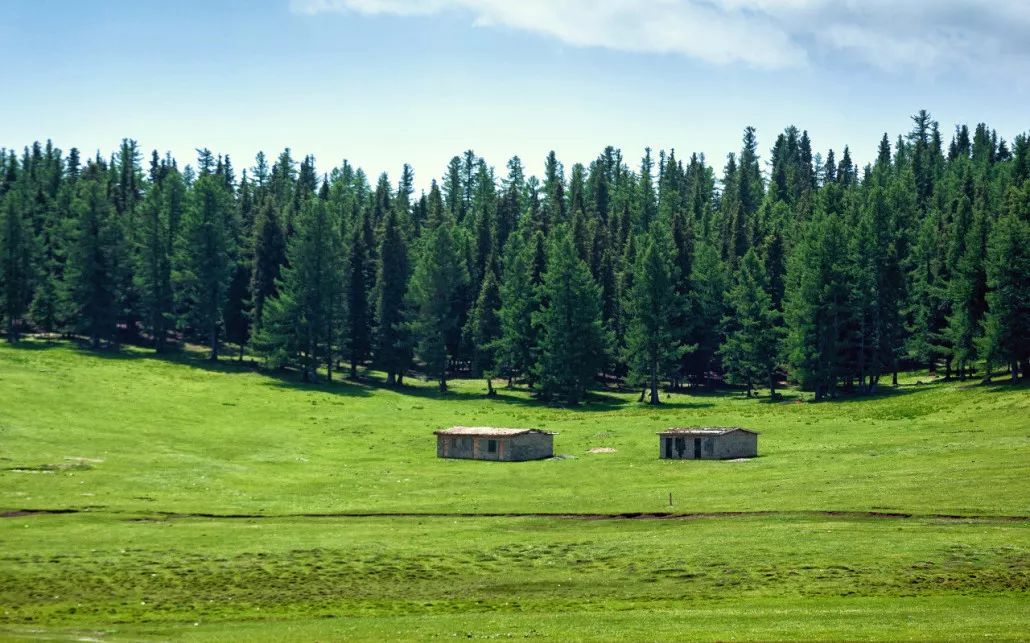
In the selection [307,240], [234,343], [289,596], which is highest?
[307,240]

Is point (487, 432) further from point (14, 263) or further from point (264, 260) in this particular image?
point (14, 263)

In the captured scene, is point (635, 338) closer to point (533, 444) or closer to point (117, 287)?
point (533, 444)

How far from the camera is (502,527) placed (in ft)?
192

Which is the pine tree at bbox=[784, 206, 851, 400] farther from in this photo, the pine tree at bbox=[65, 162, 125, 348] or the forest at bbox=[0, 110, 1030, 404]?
the pine tree at bbox=[65, 162, 125, 348]

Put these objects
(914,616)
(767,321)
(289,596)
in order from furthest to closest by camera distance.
A: (767,321) → (289,596) → (914,616)

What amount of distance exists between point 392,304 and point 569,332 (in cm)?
2485

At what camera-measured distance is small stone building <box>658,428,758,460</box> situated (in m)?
84.1

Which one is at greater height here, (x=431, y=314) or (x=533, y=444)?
(x=431, y=314)

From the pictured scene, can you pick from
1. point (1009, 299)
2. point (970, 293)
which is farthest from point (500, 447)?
point (970, 293)

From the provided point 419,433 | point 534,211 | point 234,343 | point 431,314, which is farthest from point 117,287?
point 534,211

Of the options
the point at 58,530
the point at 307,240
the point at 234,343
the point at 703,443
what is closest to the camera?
the point at 58,530

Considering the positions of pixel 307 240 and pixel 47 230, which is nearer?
pixel 307 240

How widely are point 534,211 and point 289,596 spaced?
5833 inches

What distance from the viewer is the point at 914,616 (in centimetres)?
3953
